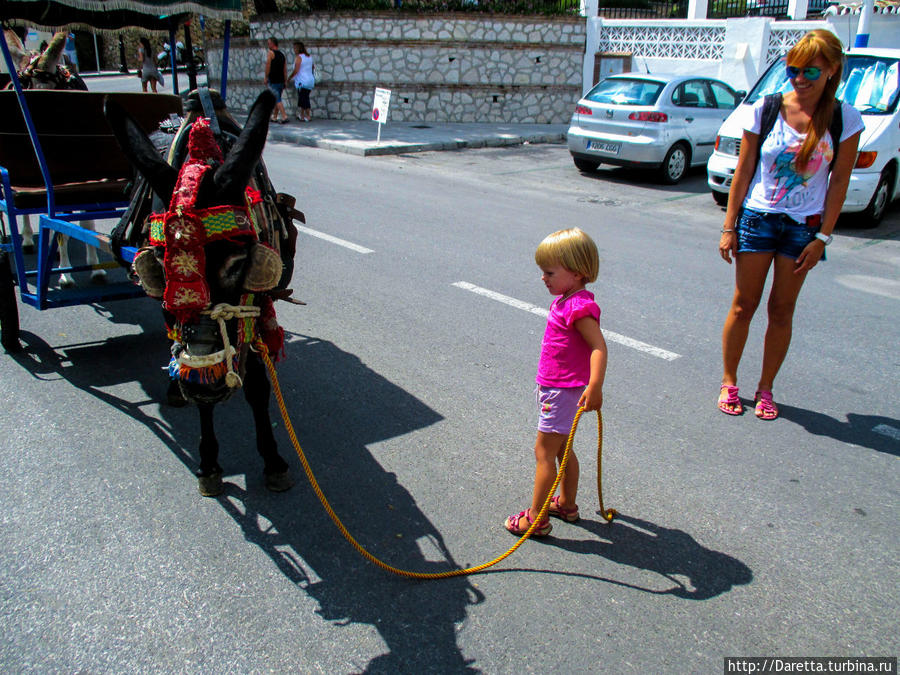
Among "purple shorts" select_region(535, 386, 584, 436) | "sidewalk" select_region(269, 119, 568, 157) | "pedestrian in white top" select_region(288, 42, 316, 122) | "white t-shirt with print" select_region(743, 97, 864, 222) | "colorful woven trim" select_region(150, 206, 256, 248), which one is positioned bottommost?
"purple shorts" select_region(535, 386, 584, 436)

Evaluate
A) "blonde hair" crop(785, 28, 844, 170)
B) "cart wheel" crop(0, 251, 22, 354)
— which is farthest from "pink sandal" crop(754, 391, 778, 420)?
"cart wheel" crop(0, 251, 22, 354)

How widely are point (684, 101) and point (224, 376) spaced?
11.9 meters

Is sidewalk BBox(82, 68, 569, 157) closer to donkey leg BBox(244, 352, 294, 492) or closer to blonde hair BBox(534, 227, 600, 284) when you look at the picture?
donkey leg BBox(244, 352, 294, 492)

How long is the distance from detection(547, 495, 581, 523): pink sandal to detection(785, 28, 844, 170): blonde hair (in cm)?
234

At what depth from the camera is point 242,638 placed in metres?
2.69

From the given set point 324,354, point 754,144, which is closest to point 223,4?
point 324,354

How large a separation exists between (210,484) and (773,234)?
3.36 m

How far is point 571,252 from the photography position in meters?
2.96

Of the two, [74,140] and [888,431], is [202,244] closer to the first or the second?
[74,140]

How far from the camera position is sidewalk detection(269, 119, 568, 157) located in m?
15.9

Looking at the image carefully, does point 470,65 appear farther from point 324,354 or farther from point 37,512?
point 37,512

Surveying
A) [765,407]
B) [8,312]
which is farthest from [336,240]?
[765,407]

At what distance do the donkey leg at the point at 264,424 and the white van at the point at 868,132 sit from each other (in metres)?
7.22

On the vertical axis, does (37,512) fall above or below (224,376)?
below
